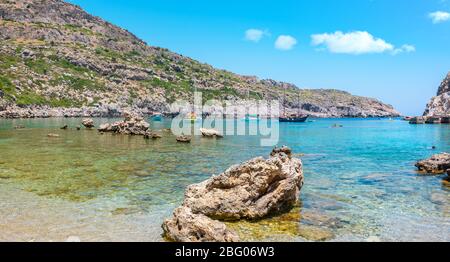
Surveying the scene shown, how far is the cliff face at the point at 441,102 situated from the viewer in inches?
6462

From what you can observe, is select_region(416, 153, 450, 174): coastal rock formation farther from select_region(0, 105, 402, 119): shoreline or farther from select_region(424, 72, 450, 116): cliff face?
select_region(424, 72, 450, 116): cliff face

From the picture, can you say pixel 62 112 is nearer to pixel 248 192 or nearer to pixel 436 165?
pixel 436 165

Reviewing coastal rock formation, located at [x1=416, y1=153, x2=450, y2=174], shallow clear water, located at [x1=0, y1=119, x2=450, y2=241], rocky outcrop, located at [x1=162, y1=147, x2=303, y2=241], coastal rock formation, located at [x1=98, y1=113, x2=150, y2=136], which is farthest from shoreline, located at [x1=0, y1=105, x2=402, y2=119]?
rocky outcrop, located at [x1=162, y1=147, x2=303, y2=241]

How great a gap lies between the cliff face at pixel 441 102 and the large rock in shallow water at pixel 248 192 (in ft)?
Answer: 553

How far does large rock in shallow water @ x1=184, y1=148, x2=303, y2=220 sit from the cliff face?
553ft

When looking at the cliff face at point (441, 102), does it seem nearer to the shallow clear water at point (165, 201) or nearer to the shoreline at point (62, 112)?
the shoreline at point (62, 112)

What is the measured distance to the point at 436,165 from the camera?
27688 mm

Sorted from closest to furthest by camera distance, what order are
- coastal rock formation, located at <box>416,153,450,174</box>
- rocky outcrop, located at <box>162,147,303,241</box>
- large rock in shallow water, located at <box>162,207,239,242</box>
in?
large rock in shallow water, located at <box>162,207,239,242</box>, rocky outcrop, located at <box>162,147,303,241</box>, coastal rock formation, located at <box>416,153,450,174</box>

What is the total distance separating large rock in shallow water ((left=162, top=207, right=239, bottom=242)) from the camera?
11820 millimetres

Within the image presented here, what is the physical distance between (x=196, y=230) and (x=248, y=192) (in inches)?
160

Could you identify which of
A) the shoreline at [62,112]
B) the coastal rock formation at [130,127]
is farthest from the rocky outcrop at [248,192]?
the shoreline at [62,112]

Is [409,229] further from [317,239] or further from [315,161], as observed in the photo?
[315,161]

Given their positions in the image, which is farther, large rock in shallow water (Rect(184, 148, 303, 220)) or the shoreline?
the shoreline
